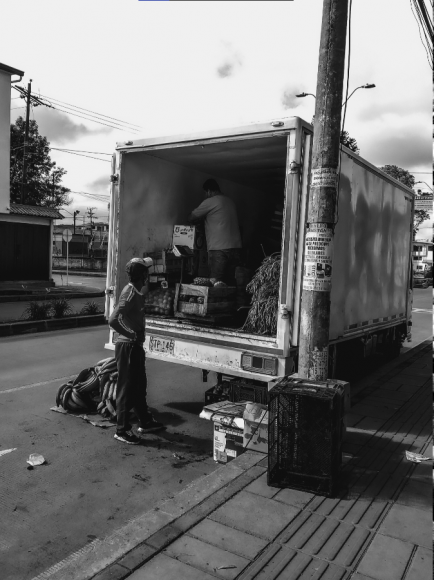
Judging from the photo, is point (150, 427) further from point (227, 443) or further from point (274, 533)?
point (274, 533)

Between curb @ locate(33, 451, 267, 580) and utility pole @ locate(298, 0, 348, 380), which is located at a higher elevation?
utility pole @ locate(298, 0, 348, 380)

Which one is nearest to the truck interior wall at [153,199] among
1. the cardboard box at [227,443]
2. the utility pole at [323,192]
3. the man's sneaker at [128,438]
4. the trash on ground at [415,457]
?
the man's sneaker at [128,438]

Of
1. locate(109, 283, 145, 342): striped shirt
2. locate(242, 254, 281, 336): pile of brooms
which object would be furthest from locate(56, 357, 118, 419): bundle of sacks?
locate(242, 254, 281, 336): pile of brooms

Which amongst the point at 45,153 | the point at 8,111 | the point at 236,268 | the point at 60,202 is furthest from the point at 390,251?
the point at 60,202

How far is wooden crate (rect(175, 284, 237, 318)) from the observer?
232 inches

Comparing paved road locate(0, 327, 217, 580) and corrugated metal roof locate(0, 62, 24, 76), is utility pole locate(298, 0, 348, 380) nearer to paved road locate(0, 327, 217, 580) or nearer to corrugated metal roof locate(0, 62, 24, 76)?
paved road locate(0, 327, 217, 580)

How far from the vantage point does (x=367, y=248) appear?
6758 millimetres

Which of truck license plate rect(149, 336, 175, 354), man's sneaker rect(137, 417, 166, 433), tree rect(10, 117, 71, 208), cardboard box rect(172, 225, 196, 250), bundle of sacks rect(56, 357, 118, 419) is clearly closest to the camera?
man's sneaker rect(137, 417, 166, 433)

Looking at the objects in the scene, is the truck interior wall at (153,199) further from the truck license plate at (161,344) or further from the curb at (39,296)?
the curb at (39,296)

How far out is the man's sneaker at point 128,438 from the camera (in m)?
5.07

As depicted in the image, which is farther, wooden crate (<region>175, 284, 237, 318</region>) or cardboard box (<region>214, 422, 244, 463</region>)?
wooden crate (<region>175, 284, 237, 318</region>)

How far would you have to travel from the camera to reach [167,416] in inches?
238

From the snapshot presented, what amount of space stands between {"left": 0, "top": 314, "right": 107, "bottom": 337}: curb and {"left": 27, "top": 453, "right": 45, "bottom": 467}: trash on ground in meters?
7.17

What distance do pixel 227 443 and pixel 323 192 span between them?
2.39m
